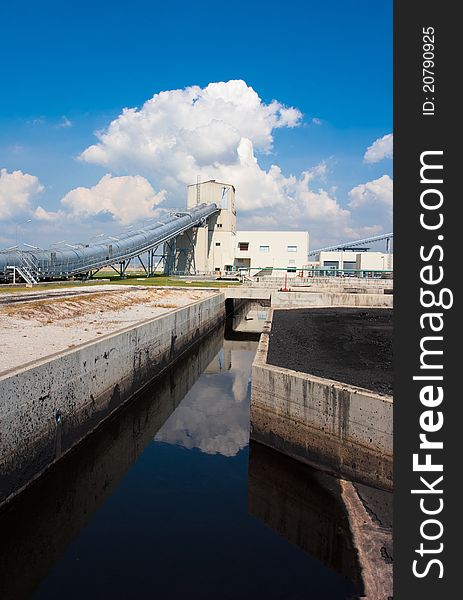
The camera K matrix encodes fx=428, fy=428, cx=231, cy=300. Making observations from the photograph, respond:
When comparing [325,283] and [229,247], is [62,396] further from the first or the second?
[229,247]

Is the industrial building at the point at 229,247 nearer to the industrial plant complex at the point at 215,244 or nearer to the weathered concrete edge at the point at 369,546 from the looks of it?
the industrial plant complex at the point at 215,244

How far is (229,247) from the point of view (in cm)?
7450

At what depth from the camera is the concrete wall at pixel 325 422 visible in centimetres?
859

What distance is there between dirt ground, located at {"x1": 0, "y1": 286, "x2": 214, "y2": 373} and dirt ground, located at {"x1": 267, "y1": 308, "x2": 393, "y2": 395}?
6629mm

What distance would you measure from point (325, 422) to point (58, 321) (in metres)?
12.9

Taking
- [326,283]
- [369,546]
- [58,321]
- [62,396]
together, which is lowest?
[369,546]

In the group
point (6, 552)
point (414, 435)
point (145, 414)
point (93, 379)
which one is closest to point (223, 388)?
point (145, 414)

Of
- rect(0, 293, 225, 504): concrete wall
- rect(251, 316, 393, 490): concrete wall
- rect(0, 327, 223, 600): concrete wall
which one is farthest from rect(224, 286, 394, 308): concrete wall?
rect(251, 316, 393, 490): concrete wall

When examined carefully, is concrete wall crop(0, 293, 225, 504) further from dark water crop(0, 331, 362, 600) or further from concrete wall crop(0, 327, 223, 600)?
dark water crop(0, 331, 362, 600)

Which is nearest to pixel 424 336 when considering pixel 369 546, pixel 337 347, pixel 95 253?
pixel 369 546

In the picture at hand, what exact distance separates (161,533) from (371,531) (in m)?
3.89

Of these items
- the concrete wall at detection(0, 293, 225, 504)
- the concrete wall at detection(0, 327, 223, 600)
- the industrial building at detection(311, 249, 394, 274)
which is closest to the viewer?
the concrete wall at detection(0, 327, 223, 600)

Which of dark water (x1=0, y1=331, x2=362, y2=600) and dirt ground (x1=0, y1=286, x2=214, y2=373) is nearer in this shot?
dark water (x1=0, y1=331, x2=362, y2=600)

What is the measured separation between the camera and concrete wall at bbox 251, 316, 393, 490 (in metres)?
8.59
